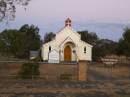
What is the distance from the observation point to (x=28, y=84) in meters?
23.6

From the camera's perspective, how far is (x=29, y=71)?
27.8 metres

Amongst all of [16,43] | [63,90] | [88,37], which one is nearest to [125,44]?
[88,37]

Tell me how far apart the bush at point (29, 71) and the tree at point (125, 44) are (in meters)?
28.5

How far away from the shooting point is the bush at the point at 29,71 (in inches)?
1079

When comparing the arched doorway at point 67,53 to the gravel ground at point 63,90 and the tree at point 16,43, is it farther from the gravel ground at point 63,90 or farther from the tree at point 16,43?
the gravel ground at point 63,90

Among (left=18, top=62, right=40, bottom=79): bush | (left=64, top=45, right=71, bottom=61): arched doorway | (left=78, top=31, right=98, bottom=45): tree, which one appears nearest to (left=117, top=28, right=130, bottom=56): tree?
(left=64, top=45, right=71, bottom=61): arched doorway

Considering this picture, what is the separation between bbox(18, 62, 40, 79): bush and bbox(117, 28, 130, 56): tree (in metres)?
28.5

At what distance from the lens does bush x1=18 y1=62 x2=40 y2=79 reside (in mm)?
27416

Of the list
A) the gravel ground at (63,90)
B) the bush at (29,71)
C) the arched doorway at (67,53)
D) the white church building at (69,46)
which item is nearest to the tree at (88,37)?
the white church building at (69,46)

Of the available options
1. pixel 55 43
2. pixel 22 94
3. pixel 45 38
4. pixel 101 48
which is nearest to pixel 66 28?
pixel 55 43

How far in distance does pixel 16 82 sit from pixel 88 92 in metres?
5.87

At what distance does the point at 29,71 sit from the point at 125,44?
30381 mm

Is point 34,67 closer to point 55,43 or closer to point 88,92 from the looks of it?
Result: point 88,92

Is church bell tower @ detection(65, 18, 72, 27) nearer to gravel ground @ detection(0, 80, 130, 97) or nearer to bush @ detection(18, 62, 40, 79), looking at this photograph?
bush @ detection(18, 62, 40, 79)
